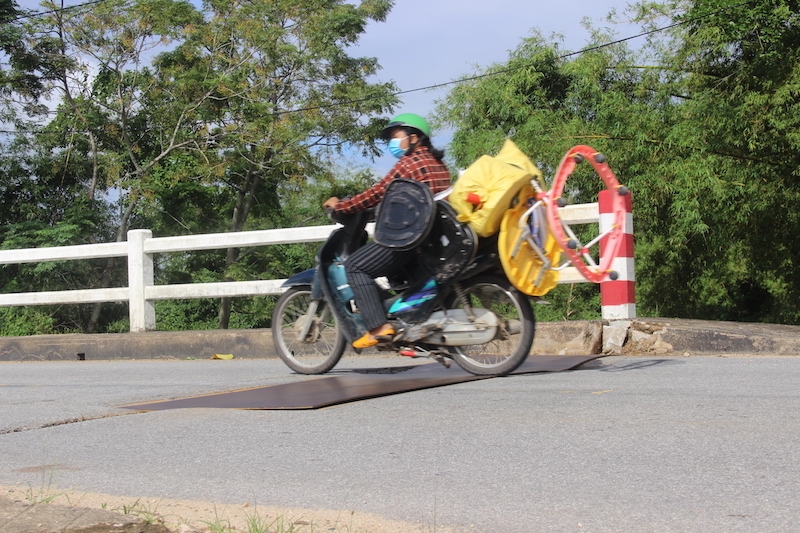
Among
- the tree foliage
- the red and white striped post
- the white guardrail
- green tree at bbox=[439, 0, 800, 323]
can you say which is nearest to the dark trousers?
the red and white striped post

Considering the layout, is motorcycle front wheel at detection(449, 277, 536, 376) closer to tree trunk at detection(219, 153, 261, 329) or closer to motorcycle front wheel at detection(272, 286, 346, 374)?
motorcycle front wheel at detection(272, 286, 346, 374)

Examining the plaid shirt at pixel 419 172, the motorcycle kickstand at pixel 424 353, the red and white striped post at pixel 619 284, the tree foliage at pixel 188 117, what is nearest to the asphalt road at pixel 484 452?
the motorcycle kickstand at pixel 424 353

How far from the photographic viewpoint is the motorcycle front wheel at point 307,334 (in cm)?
663

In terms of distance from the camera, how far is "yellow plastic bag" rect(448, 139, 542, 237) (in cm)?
536

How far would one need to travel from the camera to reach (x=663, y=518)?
8.45 ft

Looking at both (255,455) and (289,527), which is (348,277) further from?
(289,527)

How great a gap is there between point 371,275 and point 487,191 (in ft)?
3.29

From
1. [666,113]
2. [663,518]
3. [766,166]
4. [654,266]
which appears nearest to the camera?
[663,518]

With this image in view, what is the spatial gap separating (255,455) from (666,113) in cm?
1441

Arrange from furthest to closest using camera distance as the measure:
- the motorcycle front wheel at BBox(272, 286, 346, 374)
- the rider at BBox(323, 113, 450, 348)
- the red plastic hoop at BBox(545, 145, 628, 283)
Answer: the motorcycle front wheel at BBox(272, 286, 346, 374), the rider at BBox(323, 113, 450, 348), the red plastic hoop at BBox(545, 145, 628, 283)

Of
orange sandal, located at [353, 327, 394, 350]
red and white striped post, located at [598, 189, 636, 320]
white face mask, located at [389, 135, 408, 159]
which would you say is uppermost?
white face mask, located at [389, 135, 408, 159]

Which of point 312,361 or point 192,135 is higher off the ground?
point 192,135

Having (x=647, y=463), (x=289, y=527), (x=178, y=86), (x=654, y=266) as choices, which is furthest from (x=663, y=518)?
(x=178, y=86)

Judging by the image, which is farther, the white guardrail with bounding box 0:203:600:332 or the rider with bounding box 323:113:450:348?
the white guardrail with bounding box 0:203:600:332
